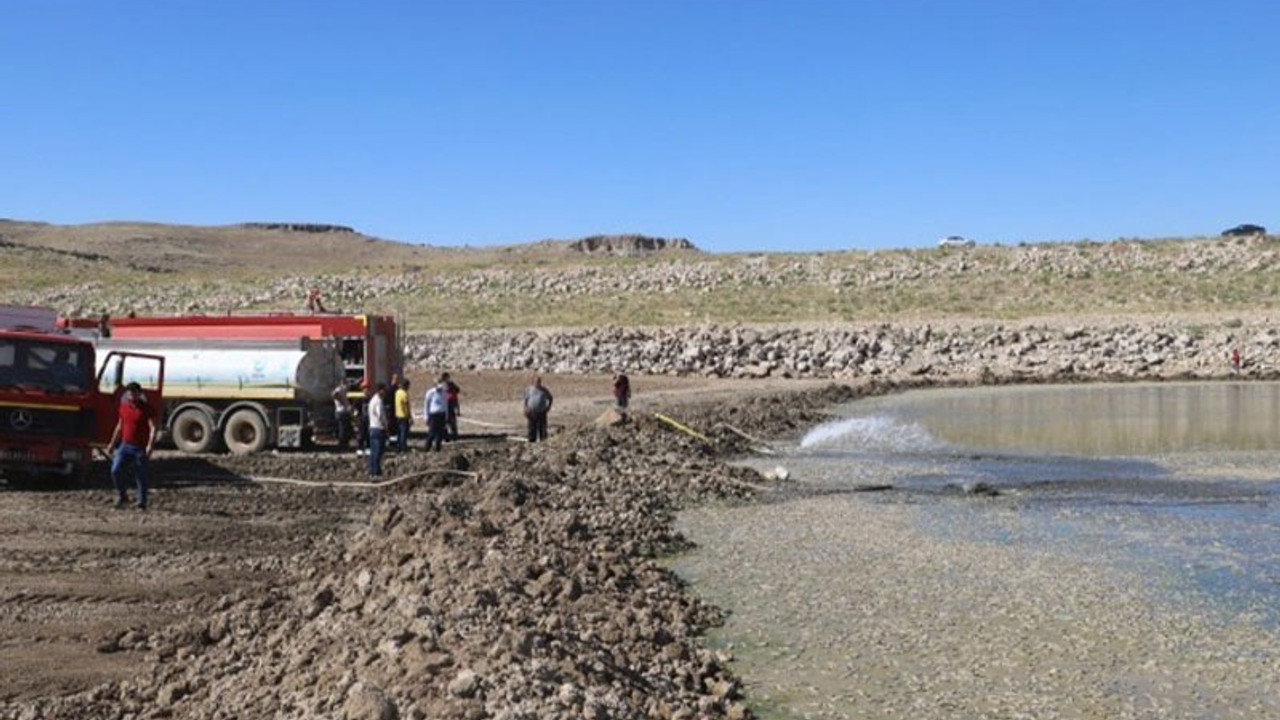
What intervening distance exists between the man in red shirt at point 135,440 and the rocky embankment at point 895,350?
124 feet

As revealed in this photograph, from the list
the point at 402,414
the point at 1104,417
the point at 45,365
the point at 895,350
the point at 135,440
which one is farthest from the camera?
the point at 895,350

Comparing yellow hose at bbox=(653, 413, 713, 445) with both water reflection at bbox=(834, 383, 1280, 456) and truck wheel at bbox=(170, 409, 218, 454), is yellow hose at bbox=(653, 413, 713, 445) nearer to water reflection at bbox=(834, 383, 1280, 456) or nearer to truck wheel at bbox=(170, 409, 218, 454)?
water reflection at bbox=(834, 383, 1280, 456)

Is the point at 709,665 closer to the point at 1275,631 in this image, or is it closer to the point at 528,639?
the point at 528,639

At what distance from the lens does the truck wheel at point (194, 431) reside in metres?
27.4

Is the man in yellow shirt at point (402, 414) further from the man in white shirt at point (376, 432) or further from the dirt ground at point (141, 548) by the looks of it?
the man in white shirt at point (376, 432)

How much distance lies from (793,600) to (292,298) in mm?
71676

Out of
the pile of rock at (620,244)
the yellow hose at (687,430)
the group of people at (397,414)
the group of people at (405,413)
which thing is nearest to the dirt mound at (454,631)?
the group of people at (397,414)

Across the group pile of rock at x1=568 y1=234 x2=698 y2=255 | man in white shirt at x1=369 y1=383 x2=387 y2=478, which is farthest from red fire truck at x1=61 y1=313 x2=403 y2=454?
pile of rock at x1=568 y1=234 x2=698 y2=255

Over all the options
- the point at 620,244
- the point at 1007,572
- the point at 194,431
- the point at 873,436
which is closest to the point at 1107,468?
the point at 873,436

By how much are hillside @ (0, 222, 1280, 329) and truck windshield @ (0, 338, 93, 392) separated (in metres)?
47.7

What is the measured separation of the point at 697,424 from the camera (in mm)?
31234

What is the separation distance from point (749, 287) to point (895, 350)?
881 inches

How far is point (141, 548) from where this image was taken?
1530 centimetres

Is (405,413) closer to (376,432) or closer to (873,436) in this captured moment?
(376,432)
